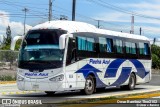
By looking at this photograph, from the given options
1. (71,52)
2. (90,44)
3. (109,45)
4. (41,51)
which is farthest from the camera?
(109,45)

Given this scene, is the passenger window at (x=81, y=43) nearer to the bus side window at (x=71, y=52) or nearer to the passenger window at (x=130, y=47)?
the bus side window at (x=71, y=52)

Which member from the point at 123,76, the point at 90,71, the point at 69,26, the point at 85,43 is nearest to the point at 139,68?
the point at 123,76

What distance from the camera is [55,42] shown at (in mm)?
19203

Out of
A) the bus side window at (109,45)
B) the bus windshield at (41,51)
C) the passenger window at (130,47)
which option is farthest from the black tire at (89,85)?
the passenger window at (130,47)

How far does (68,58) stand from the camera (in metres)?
19.3

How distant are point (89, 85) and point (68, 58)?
7.74 ft

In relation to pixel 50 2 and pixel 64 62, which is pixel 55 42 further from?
pixel 50 2

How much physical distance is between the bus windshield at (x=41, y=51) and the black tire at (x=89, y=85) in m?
2.39

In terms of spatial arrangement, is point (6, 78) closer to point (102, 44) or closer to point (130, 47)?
point (130, 47)

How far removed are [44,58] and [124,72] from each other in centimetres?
669

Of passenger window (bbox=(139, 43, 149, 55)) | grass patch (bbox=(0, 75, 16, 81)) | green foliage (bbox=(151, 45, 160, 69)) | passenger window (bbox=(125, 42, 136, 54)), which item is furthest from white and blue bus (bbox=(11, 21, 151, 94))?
green foliage (bbox=(151, 45, 160, 69))

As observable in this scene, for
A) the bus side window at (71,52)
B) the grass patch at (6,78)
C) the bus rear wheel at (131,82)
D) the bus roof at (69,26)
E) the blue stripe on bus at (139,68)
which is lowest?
the grass patch at (6,78)

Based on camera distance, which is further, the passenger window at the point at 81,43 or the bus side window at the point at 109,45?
the bus side window at the point at 109,45

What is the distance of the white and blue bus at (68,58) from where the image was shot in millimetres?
18922
